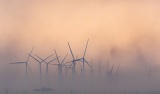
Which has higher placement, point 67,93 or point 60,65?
point 60,65

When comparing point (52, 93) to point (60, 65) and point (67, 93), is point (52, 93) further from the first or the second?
point (60, 65)

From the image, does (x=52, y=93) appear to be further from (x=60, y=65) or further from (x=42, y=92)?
(x=60, y=65)

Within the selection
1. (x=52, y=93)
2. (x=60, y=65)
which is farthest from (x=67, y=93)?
(x=60, y=65)

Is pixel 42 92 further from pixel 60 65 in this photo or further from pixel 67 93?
pixel 60 65

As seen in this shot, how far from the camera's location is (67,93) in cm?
16288

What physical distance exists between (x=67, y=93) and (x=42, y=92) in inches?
328

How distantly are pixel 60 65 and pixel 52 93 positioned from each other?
1806cm

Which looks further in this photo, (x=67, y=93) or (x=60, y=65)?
(x=67, y=93)

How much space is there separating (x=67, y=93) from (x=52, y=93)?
5516mm

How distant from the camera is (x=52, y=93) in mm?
160250

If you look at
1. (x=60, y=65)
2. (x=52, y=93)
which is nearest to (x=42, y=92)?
(x=52, y=93)

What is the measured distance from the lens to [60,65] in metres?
145

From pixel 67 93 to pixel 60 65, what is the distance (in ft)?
66.3

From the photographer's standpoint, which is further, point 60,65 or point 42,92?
point 42,92
